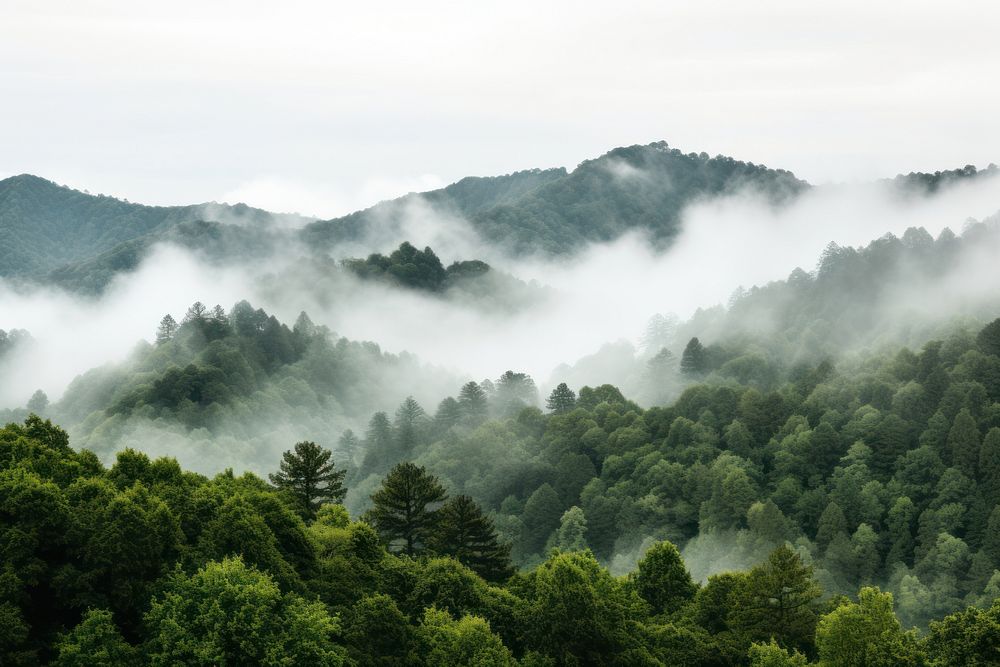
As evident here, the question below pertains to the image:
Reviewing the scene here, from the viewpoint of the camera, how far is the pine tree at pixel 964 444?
123 m

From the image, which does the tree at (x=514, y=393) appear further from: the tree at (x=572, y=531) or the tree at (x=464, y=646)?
the tree at (x=464, y=646)

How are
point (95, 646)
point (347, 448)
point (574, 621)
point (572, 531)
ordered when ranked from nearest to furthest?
1. point (95, 646)
2. point (574, 621)
3. point (572, 531)
4. point (347, 448)

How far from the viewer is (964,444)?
407ft

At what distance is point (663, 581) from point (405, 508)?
59.2 feet

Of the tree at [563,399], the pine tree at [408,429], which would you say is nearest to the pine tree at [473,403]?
the pine tree at [408,429]

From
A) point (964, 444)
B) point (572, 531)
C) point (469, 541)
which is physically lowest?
point (572, 531)

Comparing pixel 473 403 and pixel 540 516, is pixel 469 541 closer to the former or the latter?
pixel 540 516

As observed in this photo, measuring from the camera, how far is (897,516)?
118188 mm

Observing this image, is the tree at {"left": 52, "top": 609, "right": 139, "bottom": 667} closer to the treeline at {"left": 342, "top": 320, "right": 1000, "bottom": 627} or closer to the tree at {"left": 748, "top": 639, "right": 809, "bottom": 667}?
the tree at {"left": 748, "top": 639, "right": 809, "bottom": 667}

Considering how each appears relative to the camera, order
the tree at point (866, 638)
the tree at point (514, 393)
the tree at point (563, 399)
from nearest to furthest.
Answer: the tree at point (866, 638)
the tree at point (563, 399)
the tree at point (514, 393)

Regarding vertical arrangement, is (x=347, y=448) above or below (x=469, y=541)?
below

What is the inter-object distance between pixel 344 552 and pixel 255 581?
12073mm

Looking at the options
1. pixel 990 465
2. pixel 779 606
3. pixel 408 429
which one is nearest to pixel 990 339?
pixel 990 465

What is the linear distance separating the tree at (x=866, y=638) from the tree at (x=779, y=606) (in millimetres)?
5795
